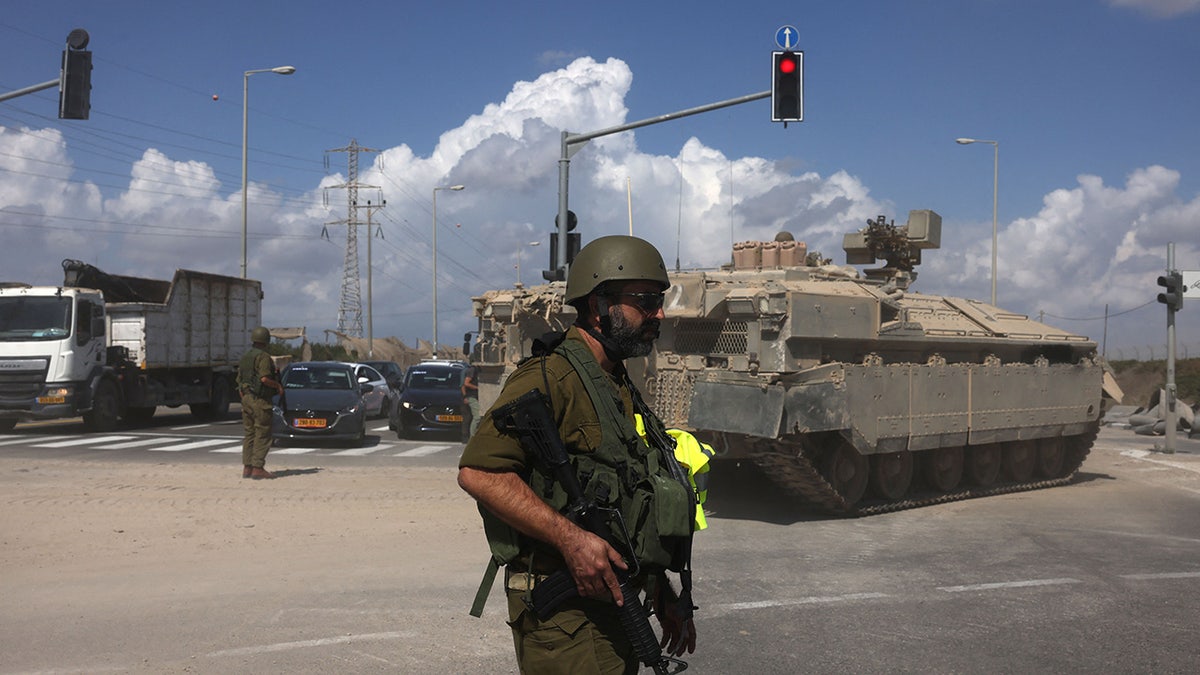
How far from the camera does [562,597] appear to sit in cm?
307

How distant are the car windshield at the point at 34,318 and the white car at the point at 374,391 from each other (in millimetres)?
7369

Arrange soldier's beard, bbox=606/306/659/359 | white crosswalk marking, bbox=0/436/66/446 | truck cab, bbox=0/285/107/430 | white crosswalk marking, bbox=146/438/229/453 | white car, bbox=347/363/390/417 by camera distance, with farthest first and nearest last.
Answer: white car, bbox=347/363/390/417 < truck cab, bbox=0/285/107/430 < white crosswalk marking, bbox=0/436/66/446 < white crosswalk marking, bbox=146/438/229/453 < soldier's beard, bbox=606/306/659/359

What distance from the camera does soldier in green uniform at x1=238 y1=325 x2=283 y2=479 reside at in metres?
13.0

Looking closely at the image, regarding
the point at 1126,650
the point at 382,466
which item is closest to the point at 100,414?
the point at 382,466

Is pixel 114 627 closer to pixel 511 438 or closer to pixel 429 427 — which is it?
pixel 511 438

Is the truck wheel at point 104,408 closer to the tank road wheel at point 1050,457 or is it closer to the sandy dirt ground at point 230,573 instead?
the sandy dirt ground at point 230,573

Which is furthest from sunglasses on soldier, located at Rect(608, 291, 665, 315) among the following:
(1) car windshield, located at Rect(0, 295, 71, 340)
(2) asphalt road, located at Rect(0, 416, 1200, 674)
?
(1) car windshield, located at Rect(0, 295, 71, 340)

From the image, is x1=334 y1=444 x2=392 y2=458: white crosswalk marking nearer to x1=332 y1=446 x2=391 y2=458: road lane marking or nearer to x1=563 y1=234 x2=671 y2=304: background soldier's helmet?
x1=332 y1=446 x2=391 y2=458: road lane marking

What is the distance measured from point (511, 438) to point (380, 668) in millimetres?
2968

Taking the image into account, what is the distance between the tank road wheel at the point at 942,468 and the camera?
44.1 feet

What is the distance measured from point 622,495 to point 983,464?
12.3m

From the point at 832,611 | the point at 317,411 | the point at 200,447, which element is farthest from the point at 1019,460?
the point at 200,447

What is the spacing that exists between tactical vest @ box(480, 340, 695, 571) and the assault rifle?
4 centimetres

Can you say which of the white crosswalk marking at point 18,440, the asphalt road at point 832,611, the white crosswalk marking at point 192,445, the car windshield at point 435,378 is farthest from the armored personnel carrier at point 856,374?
the white crosswalk marking at point 18,440
